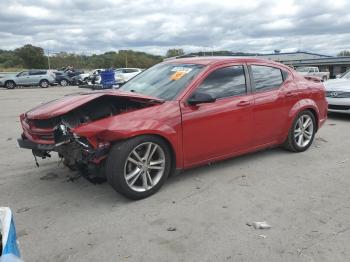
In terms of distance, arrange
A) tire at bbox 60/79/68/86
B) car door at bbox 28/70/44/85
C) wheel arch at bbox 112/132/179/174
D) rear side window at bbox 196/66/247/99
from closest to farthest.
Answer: wheel arch at bbox 112/132/179/174 < rear side window at bbox 196/66/247/99 < car door at bbox 28/70/44/85 < tire at bbox 60/79/68/86

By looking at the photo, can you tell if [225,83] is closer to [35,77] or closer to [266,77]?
[266,77]

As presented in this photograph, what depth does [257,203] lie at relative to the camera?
4.47 metres

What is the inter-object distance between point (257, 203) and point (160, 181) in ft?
3.87

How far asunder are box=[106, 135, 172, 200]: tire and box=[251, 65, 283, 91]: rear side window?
200cm

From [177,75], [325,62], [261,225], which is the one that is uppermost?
[325,62]

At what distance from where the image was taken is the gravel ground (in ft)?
11.4

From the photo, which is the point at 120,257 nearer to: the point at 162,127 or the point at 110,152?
the point at 110,152

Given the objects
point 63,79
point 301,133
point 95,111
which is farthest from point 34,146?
point 63,79

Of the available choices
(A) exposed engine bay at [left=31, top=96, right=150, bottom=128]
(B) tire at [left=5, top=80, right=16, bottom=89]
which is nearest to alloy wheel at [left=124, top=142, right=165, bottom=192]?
(A) exposed engine bay at [left=31, top=96, right=150, bottom=128]

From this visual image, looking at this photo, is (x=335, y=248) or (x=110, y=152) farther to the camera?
(x=110, y=152)

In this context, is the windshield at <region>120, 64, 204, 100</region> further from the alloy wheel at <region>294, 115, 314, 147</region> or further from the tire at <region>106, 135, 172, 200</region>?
the alloy wheel at <region>294, 115, 314, 147</region>

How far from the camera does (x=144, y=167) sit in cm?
461

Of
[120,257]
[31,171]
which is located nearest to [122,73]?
[31,171]

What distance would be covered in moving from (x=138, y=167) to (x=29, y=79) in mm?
32610
